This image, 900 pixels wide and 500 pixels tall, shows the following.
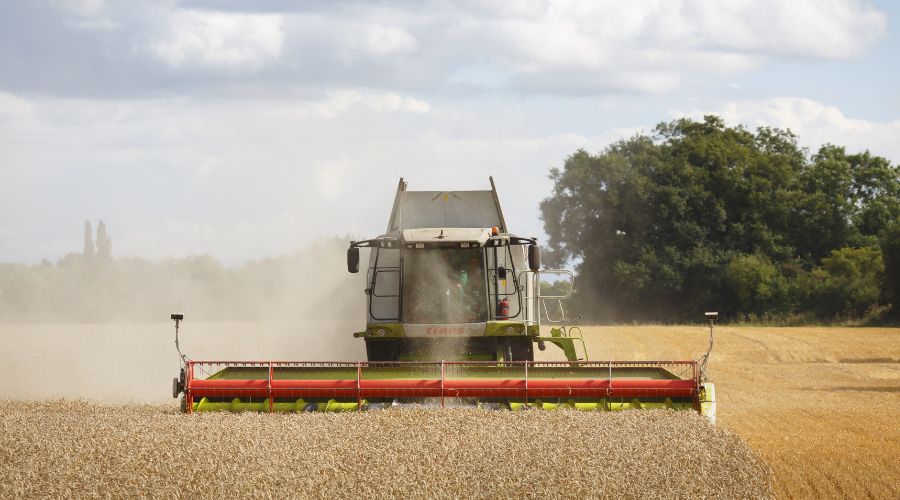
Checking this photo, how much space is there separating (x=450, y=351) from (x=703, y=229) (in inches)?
1454

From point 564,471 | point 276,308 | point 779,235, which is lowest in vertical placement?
point 564,471

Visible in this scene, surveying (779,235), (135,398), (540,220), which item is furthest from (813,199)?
(135,398)

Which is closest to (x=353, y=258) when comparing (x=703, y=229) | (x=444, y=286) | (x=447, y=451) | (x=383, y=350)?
(x=444, y=286)

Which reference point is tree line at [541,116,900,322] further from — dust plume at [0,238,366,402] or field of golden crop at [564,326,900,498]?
dust plume at [0,238,366,402]

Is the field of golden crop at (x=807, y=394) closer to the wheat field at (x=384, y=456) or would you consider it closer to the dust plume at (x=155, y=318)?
the wheat field at (x=384, y=456)

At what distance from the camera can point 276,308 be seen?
24172 millimetres

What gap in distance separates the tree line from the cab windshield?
33787 mm

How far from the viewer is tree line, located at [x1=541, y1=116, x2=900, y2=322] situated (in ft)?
156

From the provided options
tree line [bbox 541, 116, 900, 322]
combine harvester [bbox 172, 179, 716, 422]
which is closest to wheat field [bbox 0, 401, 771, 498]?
combine harvester [bbox 172, 179, 716, 422]

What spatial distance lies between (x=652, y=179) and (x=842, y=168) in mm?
9792

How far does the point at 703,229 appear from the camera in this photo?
4900cm

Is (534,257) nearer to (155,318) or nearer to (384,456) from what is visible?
(384,456)

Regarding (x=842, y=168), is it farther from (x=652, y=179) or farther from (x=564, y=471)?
(x=564, y=471)

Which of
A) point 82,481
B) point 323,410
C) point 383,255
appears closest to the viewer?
point 82,481
